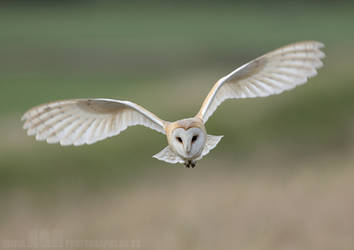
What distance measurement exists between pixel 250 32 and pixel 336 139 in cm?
409

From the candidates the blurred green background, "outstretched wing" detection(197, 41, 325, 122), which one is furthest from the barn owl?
the blurred green background

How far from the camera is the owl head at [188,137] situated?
1.00 meters

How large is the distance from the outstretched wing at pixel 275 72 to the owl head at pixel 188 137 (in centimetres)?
24

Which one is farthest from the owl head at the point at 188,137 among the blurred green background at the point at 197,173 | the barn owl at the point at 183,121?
the blurred green background at the point at 197,173

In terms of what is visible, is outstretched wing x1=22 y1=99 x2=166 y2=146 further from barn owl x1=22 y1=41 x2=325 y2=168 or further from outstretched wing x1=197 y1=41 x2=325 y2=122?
outstretched wing x1=197 y1=41 x2=325 y2=122

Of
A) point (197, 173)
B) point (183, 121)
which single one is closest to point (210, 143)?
point (183, 121)

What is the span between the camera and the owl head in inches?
39.3

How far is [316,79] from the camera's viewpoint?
5.43 m

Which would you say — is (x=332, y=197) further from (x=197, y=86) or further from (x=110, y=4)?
(x=110, y=4)

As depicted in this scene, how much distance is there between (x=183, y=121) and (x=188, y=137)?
37mm

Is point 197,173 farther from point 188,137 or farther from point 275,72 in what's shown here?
point 188,137

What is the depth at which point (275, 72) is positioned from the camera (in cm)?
136

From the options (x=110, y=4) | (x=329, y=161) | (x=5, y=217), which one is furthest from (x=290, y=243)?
(x=110, y=4)

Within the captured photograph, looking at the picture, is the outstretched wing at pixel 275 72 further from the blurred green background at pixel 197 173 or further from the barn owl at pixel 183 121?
the blurred green background at pixel 197 173
